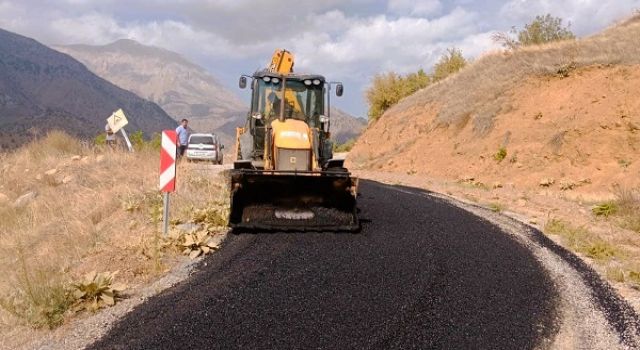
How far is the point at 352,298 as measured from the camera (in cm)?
554

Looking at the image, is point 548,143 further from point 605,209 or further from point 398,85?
point 398,85

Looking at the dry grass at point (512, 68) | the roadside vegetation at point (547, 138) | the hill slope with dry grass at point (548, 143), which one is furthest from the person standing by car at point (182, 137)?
the dry grass at point (512, 68)

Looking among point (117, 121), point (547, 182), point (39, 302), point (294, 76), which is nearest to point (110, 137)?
point (117, 121)

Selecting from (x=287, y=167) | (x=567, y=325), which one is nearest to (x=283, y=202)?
(x=287, y=167)

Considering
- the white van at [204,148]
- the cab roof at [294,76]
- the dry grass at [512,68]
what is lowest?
the white van at [204,148]

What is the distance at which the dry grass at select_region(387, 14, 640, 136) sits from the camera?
23703 mm

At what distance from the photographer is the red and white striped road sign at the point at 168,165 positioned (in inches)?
319

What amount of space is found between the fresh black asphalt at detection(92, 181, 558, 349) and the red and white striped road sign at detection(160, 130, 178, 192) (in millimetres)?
1307

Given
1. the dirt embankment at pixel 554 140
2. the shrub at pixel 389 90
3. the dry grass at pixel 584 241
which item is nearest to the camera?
the dry grass at pixel 584 241

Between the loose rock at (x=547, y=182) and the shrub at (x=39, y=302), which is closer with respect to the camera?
the shrub at (x=39, y=302)

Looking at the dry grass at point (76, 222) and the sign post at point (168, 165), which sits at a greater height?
the sign post at point (168, 165)

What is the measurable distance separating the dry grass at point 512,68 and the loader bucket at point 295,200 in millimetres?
17768

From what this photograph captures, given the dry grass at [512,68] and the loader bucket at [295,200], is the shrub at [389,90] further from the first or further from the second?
the loader bucket at [295,200]

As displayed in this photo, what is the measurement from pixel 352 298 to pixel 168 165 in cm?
408
